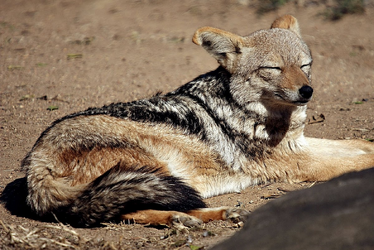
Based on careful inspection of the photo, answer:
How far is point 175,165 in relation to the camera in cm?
493

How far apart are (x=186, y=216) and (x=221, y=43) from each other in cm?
226

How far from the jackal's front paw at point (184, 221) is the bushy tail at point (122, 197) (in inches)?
4.2

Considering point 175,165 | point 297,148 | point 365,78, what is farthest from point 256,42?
point 365,78

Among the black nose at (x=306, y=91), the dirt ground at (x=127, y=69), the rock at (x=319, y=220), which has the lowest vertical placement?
the dirt ground at (x=127, y=69)

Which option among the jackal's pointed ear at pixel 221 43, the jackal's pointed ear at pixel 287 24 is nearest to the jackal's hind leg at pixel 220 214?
the jackal's pointed ear at pixel 221 43

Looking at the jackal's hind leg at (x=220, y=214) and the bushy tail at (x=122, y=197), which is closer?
the bushy tail at (x=122, y=197)

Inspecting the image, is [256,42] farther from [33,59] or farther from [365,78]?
[33,59]

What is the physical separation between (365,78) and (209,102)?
192 inches

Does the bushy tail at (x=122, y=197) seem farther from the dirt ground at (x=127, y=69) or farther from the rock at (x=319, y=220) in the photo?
the rock at (x=319, y=220)

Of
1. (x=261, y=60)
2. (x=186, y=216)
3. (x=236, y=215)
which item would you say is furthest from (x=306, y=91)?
(x=186, y=216)

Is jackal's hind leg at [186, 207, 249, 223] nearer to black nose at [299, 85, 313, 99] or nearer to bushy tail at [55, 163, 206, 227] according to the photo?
bushy tail at [55, 163, 206, 227]

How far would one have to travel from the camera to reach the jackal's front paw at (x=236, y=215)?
4.19 m

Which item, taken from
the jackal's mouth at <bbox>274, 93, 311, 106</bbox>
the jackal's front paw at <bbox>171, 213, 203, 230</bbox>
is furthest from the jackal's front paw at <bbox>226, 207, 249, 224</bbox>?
the jackal's mouth at <bbox>274, 93, 311, 106</bbox>

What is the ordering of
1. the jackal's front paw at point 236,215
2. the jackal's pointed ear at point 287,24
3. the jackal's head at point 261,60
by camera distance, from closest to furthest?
the jackal's front paw at point 236,215 < the jackal's head at point 261,60 < the jackal's pointed ear at point 287,24
